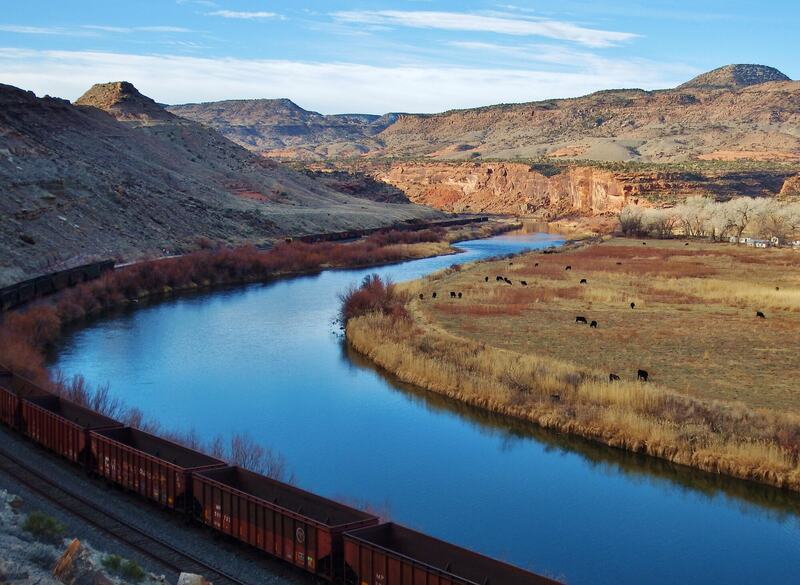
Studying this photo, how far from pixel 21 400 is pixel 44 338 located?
18.2 metres

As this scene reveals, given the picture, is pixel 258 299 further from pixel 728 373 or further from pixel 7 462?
pixel 7 462

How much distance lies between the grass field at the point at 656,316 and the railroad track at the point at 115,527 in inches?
769

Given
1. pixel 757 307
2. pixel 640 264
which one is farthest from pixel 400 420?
pixel 640 264

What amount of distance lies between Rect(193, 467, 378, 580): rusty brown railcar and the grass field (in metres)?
17.2

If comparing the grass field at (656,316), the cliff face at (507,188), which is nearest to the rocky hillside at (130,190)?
the cliff face at (507,188)

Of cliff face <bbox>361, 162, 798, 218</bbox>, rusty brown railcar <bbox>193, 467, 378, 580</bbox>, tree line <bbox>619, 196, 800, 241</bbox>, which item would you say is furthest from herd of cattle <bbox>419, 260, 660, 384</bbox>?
cliff face <bbox>361, 162, 798, 218</bbox>

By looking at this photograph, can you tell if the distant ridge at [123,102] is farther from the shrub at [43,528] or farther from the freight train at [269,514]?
the shrub at [43,528]

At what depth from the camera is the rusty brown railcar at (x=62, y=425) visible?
22516 millimetres

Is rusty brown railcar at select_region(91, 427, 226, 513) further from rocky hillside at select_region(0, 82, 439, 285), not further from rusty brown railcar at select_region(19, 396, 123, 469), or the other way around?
rocky hillside at select_region(0, 82, 439, 285)

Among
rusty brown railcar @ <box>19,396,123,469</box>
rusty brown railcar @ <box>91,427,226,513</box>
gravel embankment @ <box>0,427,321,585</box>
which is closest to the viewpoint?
gravel embankment @ <box>0,427,321,585</box>

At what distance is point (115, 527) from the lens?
19.0 m

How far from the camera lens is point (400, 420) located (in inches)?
1265

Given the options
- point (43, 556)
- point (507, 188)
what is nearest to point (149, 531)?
point (43, 556)

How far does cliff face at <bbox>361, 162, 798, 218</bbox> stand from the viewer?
417ft
